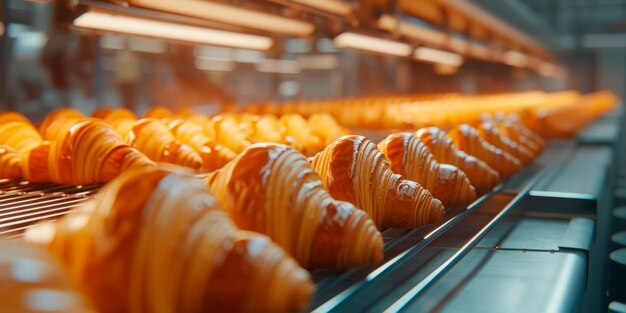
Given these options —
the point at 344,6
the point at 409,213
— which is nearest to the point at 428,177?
the point at 409,213

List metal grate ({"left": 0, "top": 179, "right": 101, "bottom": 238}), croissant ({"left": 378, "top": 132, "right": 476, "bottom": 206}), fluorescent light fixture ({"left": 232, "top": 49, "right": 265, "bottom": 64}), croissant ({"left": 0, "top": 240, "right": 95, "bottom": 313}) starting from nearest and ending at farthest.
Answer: croissant ({"left": 0, "top": 240, "right": 95, "bottom": 313})
metal grate ({"left": 0, "top": 179, "right": 101, "bottom": 238})
croissant ({"left": 378, "top": 132, "right": 476, "bottom": 206})
fluorescent light fixture ({"left": 232, "top": 49, "right": 265, "bottom": 64})

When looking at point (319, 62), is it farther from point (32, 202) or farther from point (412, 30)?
point (32, 202)

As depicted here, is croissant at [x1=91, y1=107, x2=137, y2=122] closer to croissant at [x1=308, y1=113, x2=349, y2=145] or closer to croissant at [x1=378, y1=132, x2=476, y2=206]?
croissant at [x1=308, y1=113, x2=349, y2=145]

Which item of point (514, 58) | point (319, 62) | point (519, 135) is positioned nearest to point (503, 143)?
point (519, 135)

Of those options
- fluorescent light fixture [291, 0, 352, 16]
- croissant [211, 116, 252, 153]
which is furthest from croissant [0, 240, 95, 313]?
fluorescent light fixture [291, 0, 352, 16]

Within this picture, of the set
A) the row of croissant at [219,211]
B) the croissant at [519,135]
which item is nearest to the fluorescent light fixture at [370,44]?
the croissant at [519,135]

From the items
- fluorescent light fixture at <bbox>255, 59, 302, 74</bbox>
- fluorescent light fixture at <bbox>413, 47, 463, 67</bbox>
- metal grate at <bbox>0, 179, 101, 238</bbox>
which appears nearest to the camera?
metal grate at <bbox>0, 179, 101, 238</bbox>

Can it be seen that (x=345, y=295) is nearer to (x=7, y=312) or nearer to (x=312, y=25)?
(x=7, y=312)
